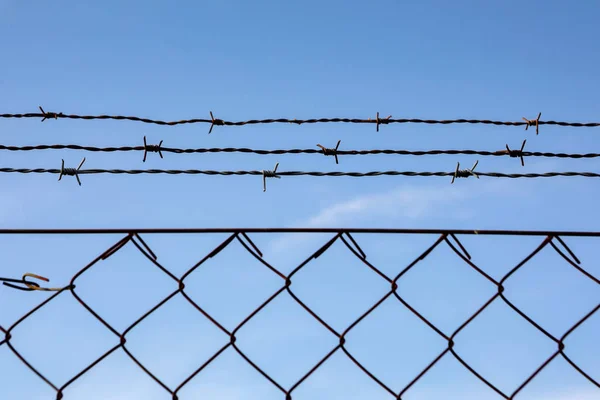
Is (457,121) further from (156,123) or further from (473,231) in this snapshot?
(156,123)

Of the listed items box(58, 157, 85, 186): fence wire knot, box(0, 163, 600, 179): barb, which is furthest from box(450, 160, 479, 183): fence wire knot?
box(58, 157, 85, 186): fence wire knot

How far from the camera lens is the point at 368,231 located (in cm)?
203

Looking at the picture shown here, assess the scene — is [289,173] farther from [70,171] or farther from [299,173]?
[70,171]

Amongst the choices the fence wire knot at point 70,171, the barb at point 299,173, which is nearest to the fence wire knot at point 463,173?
the barb at point 299,173

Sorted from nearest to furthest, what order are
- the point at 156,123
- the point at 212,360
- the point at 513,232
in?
the point at 212,360
the point at 513,232
the point at 156,123

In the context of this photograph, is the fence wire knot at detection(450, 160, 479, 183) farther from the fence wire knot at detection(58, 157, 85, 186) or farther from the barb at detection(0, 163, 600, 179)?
the fence wire knot at detection(58, 157, 85, 186)

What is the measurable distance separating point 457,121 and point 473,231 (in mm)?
764

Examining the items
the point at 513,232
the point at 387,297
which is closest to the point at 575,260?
the point at 513,232

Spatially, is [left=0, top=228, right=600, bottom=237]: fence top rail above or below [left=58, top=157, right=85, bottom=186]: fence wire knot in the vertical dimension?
below

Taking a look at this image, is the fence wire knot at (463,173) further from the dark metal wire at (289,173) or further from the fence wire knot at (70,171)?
the fence wire knot at (70,171)

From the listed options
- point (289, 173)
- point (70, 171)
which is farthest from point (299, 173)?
point (70, 171)

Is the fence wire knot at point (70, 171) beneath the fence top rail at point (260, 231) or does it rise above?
above

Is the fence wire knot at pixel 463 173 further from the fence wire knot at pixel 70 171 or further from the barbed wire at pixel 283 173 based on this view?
the fence wire knot at pixel 70 171

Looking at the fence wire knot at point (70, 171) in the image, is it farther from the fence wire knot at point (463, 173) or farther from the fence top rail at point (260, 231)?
the fence wire knot at point (463, 173)
